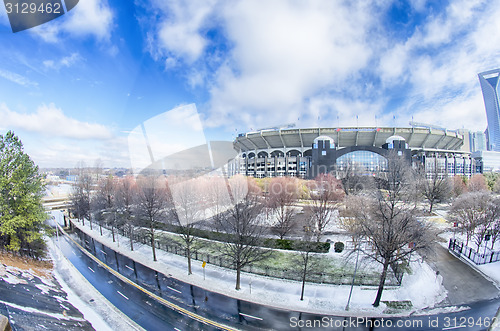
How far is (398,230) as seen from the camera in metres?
12.6

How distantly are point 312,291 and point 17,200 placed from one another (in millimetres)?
20784

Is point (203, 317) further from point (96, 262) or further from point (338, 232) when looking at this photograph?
point (338, 232)

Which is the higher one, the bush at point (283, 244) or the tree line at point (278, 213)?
the tree line at point (278, 213)

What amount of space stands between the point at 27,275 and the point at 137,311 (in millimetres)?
6789

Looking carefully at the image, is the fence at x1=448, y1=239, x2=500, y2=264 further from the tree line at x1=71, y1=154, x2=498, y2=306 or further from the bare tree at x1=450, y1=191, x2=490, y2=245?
the tree line at x1=71, y1=154, x2=498, y2=306

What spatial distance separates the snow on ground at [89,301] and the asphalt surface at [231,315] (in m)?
0.41

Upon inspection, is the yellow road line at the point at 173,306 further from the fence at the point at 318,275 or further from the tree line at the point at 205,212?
the fence at the point at 318,275

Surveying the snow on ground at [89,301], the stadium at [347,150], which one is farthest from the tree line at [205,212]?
the stadium at [347,150]

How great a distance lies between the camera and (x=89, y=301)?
12.2 metres

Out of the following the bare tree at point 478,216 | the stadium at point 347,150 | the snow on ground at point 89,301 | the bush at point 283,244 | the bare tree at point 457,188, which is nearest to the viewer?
the snow on ground at point 89,301

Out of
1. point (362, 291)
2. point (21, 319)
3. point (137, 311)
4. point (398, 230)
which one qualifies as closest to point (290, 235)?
point (362, 291)

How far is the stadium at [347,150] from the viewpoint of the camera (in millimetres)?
58406

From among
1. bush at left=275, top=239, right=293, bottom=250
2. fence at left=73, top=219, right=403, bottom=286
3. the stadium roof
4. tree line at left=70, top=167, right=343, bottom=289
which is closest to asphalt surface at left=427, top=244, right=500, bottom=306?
fence at left=73, top=219, right=403, bottom=286

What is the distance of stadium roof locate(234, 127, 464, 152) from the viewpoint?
6384 centimetres
